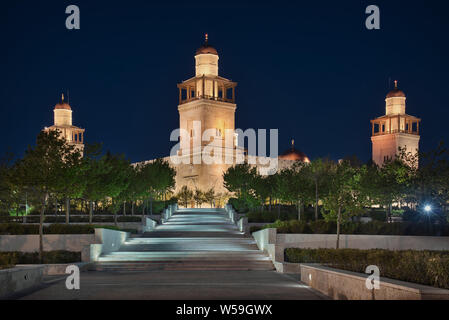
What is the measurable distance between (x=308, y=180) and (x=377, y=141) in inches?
1884

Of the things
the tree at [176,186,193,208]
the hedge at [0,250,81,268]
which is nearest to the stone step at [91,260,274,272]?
the hedge at [0,250,81,268]

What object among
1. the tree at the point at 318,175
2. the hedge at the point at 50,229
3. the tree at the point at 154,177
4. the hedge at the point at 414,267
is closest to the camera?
the hedge at the point at 414,267

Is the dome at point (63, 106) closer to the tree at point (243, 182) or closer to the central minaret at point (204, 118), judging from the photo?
the central minaret at point (204, 118)

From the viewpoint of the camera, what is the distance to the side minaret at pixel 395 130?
2916 inches

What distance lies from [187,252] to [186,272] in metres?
3.87

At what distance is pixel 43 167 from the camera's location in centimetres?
1997

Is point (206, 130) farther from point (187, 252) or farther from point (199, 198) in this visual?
point (187, 252)

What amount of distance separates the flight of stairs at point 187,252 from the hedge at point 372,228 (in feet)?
7.28

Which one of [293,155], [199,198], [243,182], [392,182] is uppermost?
[293,155]

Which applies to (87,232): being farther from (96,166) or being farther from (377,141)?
(377,141)

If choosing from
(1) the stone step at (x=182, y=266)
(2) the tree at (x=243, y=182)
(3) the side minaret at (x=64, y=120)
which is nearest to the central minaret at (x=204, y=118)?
(2) the tree at (x=243, y=182)

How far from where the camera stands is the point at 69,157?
21078mm

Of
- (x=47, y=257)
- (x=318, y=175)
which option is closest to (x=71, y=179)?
(x=47, y=257)
